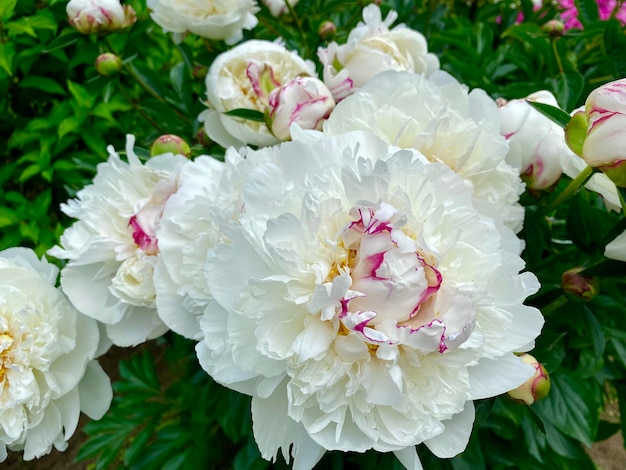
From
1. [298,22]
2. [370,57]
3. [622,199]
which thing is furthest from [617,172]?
[298,22]

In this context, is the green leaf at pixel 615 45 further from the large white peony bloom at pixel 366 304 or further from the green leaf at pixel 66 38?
the green leaf at pixel 66 38

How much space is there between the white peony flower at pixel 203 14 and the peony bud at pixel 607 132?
0.50m

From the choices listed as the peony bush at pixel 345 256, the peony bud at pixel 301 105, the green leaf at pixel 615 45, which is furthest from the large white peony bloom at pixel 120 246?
the green leaf at pixel 615 45

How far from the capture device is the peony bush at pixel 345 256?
13.9 inches

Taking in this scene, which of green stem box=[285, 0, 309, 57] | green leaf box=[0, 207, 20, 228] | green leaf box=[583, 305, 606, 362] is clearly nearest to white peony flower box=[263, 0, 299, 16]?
green stem box=[285, 0, 309, 57]

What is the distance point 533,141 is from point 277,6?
65cm

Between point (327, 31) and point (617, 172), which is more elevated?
point (617, 172)

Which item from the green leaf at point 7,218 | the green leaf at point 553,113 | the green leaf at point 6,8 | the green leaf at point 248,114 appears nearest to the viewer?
the green leaf at point 553,113

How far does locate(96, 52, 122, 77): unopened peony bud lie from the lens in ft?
2.52

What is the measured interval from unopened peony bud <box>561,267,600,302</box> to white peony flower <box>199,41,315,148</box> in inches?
12.7

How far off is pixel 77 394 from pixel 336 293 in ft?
1.19

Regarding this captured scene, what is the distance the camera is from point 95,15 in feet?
2.45

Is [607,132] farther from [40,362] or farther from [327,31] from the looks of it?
[327,31]

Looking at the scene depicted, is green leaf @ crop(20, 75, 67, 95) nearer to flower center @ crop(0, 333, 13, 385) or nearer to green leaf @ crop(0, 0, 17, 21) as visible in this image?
green leaf @ crop(0, 0, 17, 21)
